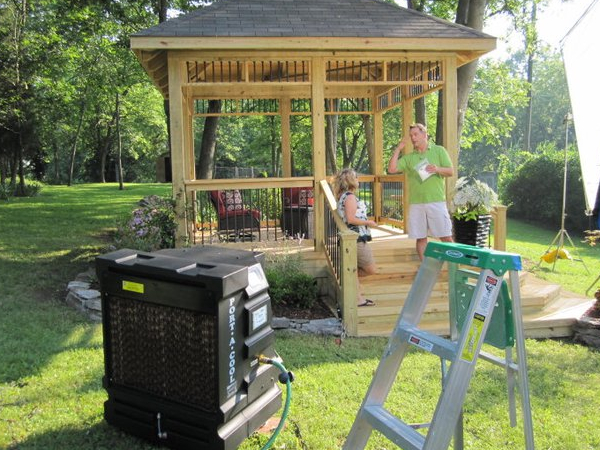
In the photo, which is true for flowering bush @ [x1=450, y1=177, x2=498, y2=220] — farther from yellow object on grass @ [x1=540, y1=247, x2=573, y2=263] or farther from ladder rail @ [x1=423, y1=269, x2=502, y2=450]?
ladder rail @ [x1=423, y1=269, x2=502, y2=450]

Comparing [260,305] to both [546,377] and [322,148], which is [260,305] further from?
[322,148]

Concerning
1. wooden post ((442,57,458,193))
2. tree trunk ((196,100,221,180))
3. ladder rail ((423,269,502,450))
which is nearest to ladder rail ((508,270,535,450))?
ladder rail ((423,269,502,450))

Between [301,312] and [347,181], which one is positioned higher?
[347,181]

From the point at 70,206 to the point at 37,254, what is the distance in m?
8.19

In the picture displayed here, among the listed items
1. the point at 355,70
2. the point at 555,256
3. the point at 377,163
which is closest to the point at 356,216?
the point at 377,163

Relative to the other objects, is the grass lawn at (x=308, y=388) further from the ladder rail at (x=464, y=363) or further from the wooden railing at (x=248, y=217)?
the wooden railing at (x=248, y=217)

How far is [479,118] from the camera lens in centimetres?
1631

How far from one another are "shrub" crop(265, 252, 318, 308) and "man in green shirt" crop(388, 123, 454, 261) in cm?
139

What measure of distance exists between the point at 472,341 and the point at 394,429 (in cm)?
51

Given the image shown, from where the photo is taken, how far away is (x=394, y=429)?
2.15 m

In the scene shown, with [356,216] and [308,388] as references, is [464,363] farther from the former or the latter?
[356,216]

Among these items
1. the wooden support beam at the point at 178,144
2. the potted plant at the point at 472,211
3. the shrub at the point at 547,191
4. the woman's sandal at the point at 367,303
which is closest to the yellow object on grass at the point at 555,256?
the potted plant at the point at 472,211

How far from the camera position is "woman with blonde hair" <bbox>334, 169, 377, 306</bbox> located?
5.54 metres

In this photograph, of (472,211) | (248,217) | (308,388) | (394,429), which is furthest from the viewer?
(248,217)
